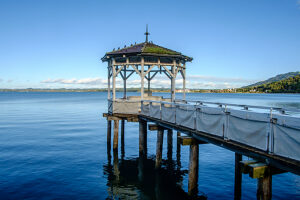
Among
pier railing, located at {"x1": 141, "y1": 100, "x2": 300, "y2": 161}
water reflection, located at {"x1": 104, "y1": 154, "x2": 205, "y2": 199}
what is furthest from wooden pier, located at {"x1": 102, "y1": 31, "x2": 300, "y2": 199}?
water reflection, located at {"x1": 104, "y1": 154, "x2": 205, "y2": 199}

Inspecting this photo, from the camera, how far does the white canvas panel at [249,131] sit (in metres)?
7.39

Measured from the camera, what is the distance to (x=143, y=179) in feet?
50.2

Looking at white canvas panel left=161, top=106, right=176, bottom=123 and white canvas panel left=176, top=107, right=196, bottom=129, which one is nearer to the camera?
white canvas panel left=176, top=107, right=196, bottom=129

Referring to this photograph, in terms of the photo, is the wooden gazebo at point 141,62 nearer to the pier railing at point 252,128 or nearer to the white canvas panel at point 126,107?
the white canvas panel at point 126,107

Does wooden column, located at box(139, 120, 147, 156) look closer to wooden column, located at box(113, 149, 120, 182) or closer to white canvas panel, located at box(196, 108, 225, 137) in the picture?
wooden column, located at box(113, 149, 120, 182)

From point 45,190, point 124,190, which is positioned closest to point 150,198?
point 124,190

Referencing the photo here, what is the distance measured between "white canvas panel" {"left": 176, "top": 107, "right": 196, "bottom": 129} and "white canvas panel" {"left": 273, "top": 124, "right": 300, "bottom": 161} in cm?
441

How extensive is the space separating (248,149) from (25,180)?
12678 mm

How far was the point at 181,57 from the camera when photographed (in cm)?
1836

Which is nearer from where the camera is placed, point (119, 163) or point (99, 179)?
point (99, 179)

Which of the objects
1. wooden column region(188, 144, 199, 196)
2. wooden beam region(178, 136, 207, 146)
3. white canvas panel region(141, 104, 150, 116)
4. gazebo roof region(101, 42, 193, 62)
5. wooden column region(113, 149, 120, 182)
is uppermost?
gazebo roof region(101, 42, 193, 62)

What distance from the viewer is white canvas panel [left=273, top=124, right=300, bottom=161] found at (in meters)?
6.34

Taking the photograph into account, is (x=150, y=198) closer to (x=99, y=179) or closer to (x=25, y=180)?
(x=99, y=179)

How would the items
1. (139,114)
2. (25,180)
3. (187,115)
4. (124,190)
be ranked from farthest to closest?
(139,114)
(25,180)
(124,190)
(187,115)
